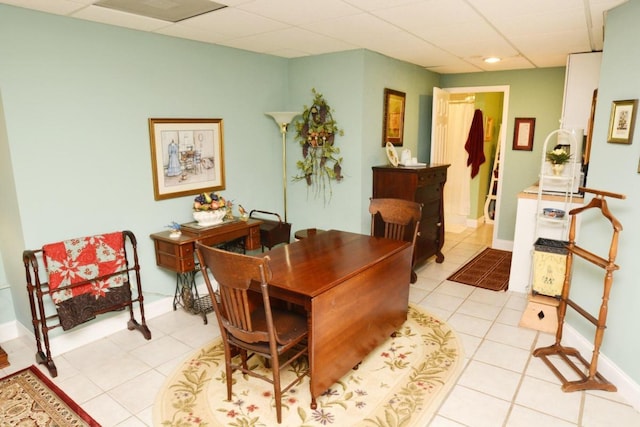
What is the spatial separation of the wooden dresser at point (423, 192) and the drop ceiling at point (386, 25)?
47.7 inches

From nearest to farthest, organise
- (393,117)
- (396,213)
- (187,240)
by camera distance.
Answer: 1. (187,240)
2. (396,213)
3. (393,117)

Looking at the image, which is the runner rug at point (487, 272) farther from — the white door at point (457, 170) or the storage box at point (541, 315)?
the white door at point (457, 170)

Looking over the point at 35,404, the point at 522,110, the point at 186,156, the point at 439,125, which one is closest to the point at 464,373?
the point at 35,404

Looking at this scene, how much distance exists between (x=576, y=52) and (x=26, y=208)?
500cm

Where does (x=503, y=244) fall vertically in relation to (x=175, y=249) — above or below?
below

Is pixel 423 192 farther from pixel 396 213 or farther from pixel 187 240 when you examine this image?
pixel 187 240

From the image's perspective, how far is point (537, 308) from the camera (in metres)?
3.40

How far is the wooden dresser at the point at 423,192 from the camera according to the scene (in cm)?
422

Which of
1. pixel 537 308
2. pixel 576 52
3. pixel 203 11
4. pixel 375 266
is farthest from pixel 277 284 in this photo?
pixel 576 52

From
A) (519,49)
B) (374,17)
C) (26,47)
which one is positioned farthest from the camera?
(519,49)

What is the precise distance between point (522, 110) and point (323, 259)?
4.05 metres

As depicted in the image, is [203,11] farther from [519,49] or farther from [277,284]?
[519,49]

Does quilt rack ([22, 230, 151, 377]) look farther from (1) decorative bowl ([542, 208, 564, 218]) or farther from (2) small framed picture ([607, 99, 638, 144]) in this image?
(1) decorative bowl ([542, 208, 564, 218])

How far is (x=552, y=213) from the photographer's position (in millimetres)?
3793
